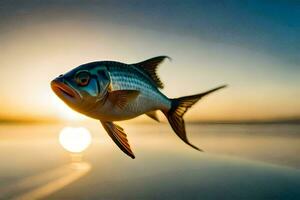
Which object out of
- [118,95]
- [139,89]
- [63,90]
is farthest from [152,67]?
[63,90]

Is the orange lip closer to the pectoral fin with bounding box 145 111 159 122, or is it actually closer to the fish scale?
the fish scale

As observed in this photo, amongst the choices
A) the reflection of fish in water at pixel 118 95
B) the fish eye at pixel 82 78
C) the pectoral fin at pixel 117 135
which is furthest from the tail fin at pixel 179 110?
the fish eye at pixel 82 78

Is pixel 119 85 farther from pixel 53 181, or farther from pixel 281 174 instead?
pixel 53 181

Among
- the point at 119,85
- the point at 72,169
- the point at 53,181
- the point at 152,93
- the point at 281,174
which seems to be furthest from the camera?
the point at 53,181

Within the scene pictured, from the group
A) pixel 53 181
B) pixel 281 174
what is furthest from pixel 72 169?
pixel 281 174

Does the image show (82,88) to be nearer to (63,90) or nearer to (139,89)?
(63,90)

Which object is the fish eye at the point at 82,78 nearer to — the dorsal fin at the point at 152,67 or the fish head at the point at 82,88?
the fish head at the point at 82,88

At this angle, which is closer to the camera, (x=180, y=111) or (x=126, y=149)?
(x=126, y=149)
